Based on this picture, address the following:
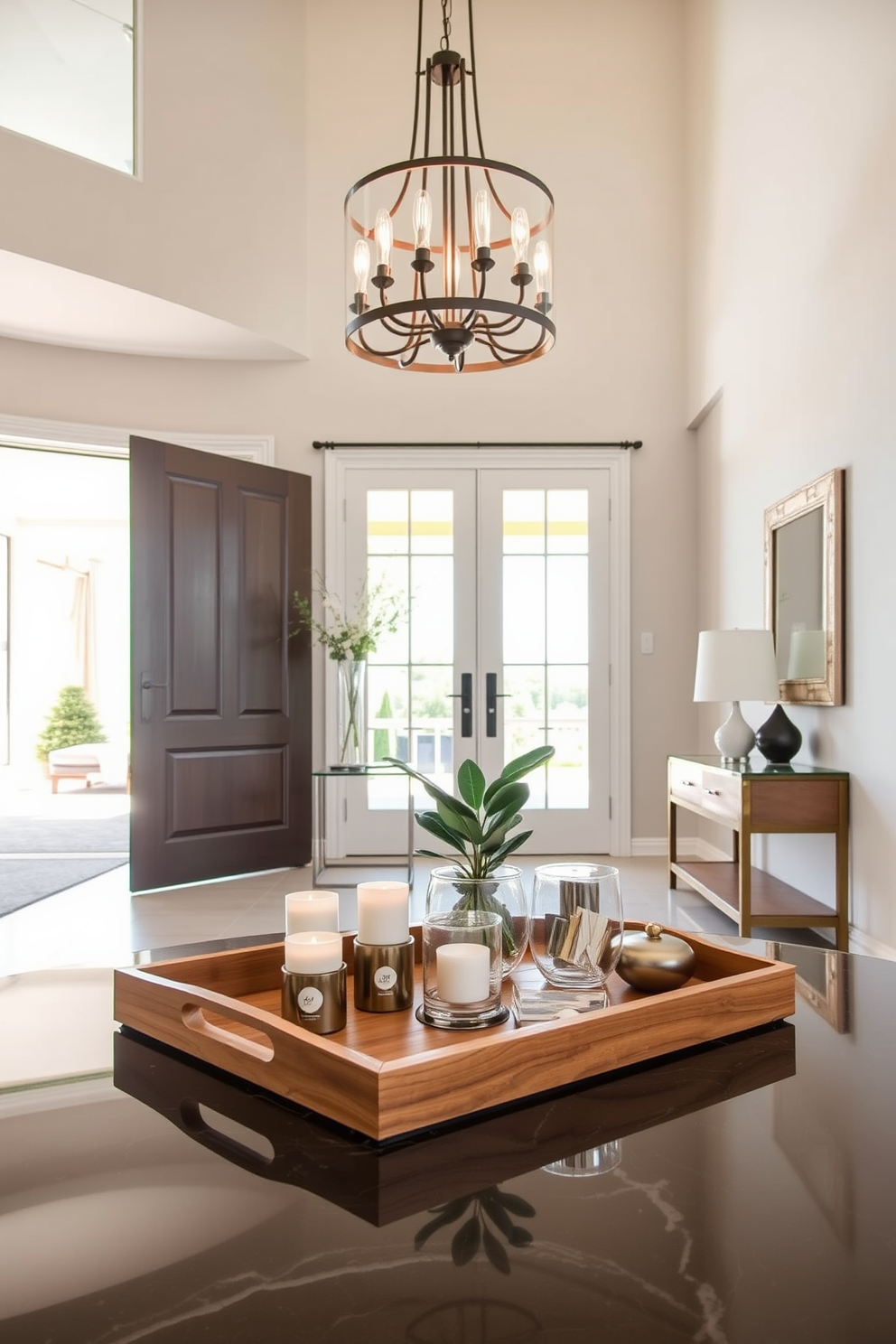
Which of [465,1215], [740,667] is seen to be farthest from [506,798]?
[740,667]

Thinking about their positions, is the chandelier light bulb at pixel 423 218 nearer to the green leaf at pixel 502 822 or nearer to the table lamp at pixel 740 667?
the green leaf at pixel 502 822

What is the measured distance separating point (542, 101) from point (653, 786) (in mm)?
4019

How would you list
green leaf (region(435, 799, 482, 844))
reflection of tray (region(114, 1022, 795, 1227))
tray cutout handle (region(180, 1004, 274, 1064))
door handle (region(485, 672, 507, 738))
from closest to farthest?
reflection of tray (region(114, 1022, 795, 1227)), tray cutout handle (region(180, 1004, 274, 1064)), green leaf (region(435, 799, 482, 844)), door handle (region(485, 672, 507, 738))

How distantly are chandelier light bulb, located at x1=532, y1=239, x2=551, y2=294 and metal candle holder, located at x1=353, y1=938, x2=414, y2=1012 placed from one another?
2141 millimetres

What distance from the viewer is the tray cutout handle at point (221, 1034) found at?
2.71ft

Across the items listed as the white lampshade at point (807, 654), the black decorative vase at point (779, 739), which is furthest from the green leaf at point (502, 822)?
the black decorative vase at point (779, 739)

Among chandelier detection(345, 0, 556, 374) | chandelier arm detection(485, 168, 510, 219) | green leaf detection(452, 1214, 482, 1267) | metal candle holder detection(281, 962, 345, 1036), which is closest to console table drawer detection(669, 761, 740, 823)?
chandelier detection(345, 0, 556, 374)

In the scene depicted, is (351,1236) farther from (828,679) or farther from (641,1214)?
(828,679)

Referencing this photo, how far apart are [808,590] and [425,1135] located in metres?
3.50

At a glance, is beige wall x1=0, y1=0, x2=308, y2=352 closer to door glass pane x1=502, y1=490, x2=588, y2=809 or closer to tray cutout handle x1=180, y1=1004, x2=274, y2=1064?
door glass pane x1=502, y1=490, x2=588, y2=809

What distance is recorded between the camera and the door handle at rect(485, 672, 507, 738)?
5.73 metres

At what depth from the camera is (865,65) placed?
10.9ft

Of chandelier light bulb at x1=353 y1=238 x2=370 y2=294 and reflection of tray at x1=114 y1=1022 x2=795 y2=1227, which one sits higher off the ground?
chandelier light bulb at x1=353 y1=238 x2=370 y2=294

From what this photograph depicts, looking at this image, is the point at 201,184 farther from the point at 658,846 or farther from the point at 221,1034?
the point at 221,1034
